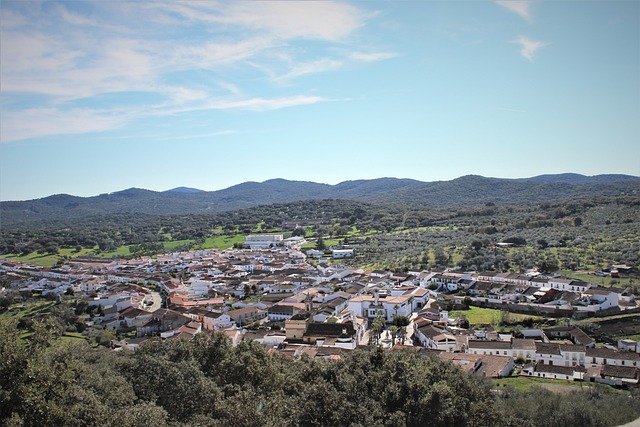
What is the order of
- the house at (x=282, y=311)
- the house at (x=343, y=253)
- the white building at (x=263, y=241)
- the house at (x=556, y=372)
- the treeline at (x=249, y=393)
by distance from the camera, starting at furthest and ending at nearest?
the white building at (x=263, y=241) < the house at (x=343, y=253) < the house at (x=282, y=311) < the house at (x=556, y=372) < the treeline at (x=249, y=393)

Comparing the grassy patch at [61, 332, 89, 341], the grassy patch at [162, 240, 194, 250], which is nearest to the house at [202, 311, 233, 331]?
the grassy patch at [61, 332, 89, 341]

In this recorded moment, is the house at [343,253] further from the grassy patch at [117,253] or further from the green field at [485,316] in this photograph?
the grassy patch at [117,253]

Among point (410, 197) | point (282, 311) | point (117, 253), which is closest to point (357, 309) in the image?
point (282, 311)

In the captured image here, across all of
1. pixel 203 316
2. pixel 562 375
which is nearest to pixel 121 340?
pixel 203 316

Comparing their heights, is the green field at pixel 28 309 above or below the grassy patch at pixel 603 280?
below

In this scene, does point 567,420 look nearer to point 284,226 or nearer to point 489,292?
point 489,292

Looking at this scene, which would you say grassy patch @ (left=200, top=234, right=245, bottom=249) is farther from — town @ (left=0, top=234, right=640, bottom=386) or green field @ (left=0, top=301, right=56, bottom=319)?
green field @ (left=0, top=301, right=56, bottom=319)

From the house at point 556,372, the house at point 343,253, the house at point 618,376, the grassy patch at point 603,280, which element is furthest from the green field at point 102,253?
the house at point 618,376
